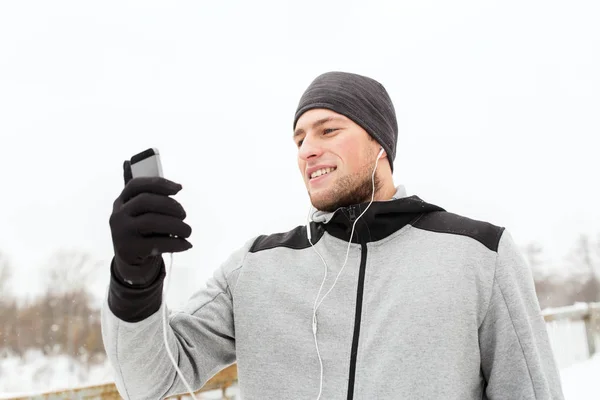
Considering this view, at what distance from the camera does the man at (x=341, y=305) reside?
901mm

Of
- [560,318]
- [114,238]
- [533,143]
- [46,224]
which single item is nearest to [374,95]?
[114,238]

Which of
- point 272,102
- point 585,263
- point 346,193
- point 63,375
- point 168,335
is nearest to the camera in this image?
point 168,335

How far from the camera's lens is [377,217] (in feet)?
3.91

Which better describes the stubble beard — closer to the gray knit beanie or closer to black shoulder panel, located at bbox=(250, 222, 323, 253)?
black shoulder panel, located at bbox=(250, 222, 323, 253)

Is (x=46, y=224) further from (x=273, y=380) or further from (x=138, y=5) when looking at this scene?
(x=138, y=5)

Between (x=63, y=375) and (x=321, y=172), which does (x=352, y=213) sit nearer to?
(x=321, y=172)

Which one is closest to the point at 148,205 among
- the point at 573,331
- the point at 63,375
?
the point at 573,331

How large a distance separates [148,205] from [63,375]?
1074 centimetres

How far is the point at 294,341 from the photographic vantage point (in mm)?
1098

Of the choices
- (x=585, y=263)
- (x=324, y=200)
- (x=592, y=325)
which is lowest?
(x=585, y=263)

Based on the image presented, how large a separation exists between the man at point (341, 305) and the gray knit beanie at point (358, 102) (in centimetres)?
9

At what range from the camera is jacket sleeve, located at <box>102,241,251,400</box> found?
0.90 meters

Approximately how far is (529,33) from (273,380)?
50.7 meters

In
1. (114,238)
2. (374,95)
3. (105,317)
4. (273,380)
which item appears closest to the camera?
(114,238)
